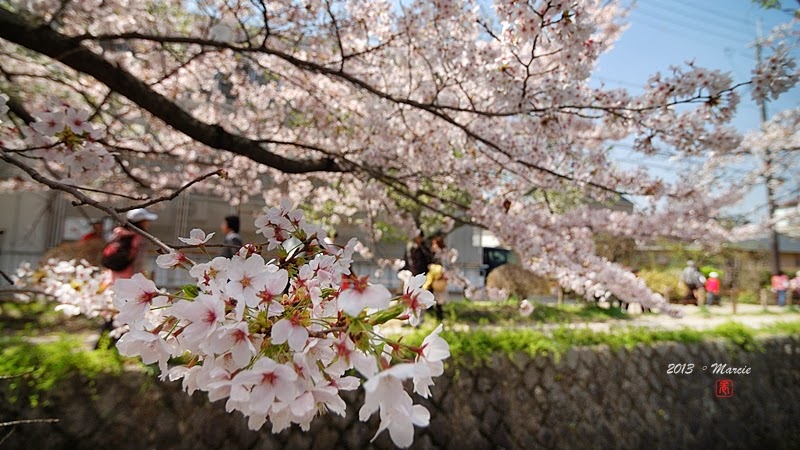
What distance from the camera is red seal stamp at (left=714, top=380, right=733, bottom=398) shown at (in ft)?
15.3

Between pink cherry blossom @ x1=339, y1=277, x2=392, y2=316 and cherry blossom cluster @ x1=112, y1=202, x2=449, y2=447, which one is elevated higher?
pink cherry blossom @ x1=339, y1=277, x2=392, y2=316

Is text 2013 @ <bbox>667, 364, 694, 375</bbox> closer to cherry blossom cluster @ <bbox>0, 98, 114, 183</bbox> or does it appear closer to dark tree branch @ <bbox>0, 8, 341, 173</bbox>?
dark tree branch @ <bbox>0, 8, 341, 173</bbox>

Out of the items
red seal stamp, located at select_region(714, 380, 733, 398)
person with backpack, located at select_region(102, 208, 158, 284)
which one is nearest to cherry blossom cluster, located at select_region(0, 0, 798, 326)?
person with backpack, located at select_region(102, 208, 158, 284)

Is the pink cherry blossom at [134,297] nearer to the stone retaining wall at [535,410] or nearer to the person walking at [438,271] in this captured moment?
the stone retaining wall at [535,410]

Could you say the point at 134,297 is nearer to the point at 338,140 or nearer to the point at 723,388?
the point at 338,140

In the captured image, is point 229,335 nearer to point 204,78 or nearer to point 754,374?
point 204,78

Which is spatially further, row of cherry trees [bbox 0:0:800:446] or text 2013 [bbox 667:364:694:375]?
text 2013 [bbox 667:364:694:375]

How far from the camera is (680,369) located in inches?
176

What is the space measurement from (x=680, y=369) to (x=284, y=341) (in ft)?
17.2

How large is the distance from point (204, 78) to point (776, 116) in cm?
1162

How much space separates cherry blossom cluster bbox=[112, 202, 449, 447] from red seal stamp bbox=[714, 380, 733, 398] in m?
5.59

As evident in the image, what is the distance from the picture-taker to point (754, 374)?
4.93 meters

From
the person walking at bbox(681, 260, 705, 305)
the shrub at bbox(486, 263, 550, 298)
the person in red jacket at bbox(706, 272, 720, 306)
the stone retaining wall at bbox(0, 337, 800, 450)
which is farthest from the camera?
the person in red jacket at bbox(706, 272, 720, 306)

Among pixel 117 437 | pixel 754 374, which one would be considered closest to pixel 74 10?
pixel 117 437
